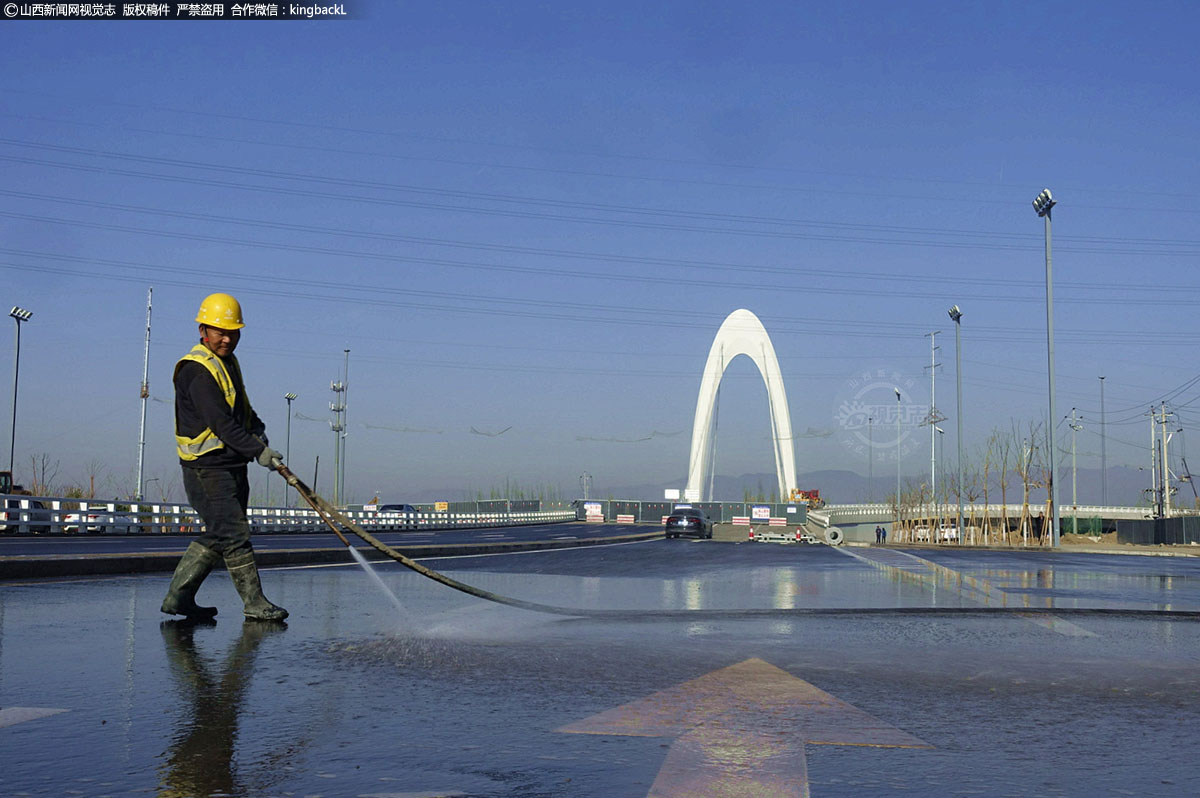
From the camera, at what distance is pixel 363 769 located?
406 cm

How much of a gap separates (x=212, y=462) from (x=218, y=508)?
1.12ft

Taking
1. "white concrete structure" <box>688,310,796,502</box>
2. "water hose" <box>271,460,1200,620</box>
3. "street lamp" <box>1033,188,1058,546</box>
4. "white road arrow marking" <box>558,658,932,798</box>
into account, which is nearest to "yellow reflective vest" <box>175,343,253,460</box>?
"water hose" <box>271,460,1200,620</box>

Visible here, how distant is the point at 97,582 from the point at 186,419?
4361mm

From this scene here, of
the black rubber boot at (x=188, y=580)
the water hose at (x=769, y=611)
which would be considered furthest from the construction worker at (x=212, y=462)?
the water hose at (x=769, y=611)

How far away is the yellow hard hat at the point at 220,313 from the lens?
8.41 m

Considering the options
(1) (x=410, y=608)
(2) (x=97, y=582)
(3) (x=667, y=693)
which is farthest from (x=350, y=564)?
(3) (x=667, y=693)

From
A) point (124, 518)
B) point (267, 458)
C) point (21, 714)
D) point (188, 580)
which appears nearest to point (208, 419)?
point (267, 458)

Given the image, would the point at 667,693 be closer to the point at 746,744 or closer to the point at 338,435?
the point at 746,744

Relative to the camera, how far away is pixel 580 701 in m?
5.53

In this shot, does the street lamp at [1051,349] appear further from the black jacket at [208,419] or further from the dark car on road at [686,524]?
the black jacket at [208,419]

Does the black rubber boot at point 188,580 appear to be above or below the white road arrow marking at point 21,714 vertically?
above

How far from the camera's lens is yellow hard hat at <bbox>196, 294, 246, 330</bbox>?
331 inches

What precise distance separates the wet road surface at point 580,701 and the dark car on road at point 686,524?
45.5 metres

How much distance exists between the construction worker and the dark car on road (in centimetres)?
4779
